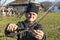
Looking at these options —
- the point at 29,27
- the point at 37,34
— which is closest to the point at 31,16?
the point at 29,27

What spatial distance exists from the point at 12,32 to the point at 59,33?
8.37 meters

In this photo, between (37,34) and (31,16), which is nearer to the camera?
(37,34)

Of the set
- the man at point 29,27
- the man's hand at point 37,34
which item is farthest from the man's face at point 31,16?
the man's hand at point 37,34

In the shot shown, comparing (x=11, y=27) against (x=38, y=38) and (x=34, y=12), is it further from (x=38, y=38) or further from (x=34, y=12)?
(x=34, y=12)

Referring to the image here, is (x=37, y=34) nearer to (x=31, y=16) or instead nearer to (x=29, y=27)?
(x=29, y=27)

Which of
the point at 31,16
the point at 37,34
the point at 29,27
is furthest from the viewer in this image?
the point at 31,16

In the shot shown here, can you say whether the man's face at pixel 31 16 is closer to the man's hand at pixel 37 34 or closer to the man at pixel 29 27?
the man at pixel 29 27

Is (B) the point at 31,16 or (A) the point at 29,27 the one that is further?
(B) the point at 31,16

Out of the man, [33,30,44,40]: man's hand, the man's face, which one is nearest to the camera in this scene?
[33,30,44,40]: man's hand

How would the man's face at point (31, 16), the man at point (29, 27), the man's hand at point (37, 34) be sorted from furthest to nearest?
the man's face at point (31, 16) → the man at point (29, 27) → the man's hand at point (37, 34)

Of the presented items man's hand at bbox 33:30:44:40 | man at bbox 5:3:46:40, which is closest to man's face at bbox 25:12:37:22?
man at bbox 5:3:46:40

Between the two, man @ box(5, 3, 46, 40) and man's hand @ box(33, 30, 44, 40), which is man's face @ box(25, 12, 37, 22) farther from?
man's hand @ box(33, 30, 44, 40)

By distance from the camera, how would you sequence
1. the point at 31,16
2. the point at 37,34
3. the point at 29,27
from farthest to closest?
1. the point at 31,16
2. the point at 29,27
3. the point at 37,34

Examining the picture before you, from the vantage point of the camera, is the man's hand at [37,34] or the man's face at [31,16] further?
the man's face at [31,16]
